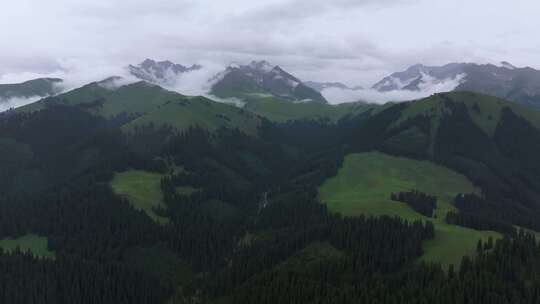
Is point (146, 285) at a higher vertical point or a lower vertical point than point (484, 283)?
lower

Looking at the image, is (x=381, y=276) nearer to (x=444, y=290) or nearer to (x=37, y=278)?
(x=444, y=290)

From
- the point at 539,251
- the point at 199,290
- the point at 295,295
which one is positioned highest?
the point at 539,251

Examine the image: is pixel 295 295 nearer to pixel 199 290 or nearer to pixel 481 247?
pixel 199 290

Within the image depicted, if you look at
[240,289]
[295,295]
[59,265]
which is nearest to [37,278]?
[59,265]

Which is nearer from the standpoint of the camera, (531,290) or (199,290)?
(531,290)

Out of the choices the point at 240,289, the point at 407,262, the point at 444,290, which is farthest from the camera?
the point at 407,262

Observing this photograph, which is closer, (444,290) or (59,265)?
(444,290)

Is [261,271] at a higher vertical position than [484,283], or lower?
lower

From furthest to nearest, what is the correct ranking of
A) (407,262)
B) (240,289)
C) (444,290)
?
(407,262), (240,289), (444,290)

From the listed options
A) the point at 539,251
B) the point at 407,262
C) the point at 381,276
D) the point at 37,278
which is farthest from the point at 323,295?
the point at 37,278
